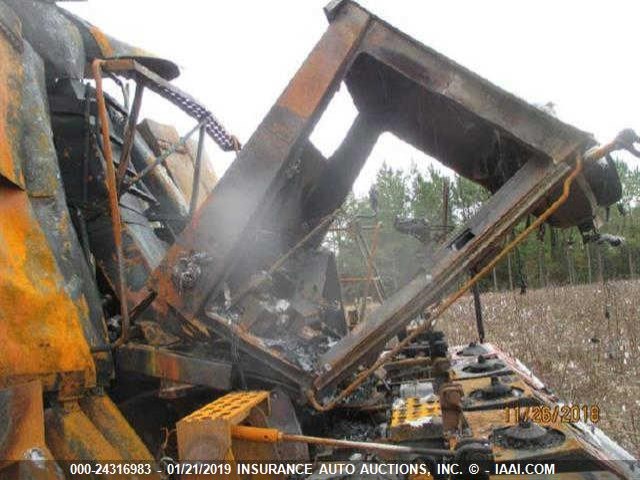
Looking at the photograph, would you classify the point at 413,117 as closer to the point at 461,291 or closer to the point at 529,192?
the point at 529,192

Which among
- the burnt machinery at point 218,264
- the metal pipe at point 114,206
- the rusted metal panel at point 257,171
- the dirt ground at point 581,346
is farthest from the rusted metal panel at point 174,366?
the dirt ground at point 581,346

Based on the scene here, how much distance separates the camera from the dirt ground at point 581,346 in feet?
17.8

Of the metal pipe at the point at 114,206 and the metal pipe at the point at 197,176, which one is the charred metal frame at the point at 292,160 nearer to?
the metal pipe at the point at 114,206

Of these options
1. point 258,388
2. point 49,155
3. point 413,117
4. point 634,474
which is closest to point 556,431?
point 634,474

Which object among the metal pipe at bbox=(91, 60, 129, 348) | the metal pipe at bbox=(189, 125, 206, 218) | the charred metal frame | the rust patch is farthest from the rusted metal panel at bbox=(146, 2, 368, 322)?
the metal pipe at bbox=(189, 125, 206, 218)

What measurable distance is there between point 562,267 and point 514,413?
34490 millimetres

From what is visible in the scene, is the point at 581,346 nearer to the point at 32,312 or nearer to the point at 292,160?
the point at 292,160

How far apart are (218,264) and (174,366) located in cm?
59

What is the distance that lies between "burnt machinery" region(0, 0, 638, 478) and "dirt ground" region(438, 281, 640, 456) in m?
2.10

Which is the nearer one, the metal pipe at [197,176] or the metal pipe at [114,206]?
the metal pipe at [114,206]

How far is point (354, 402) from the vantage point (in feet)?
12.7

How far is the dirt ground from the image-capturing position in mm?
5422

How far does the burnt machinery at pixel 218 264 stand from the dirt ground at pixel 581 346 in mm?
2102

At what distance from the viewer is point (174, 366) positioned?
2.89m
